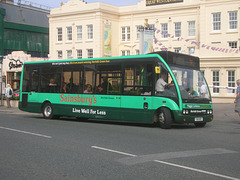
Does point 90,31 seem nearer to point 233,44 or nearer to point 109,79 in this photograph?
point 233,44

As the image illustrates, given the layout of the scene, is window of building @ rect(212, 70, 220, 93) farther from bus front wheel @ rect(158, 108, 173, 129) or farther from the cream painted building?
bus front wheel @ rect(158, 108, 173, 129)

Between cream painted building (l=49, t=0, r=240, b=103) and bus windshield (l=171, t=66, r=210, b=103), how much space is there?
69.0 feet

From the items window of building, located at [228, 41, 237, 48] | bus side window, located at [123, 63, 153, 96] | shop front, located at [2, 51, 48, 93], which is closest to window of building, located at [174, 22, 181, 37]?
window of building, located at [228, 41, 237, 48]

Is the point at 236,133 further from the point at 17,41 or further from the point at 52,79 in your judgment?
the point at 17,41

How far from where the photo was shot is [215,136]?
11.2 metres

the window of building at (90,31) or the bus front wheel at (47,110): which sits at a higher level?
the window of building at (90,31)

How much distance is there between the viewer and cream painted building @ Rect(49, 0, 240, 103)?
34.6 meters

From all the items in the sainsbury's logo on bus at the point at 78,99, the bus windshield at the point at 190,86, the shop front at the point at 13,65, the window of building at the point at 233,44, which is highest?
the window of building at the point at 233,44

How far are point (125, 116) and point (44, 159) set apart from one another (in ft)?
23.9

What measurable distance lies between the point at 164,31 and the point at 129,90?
2869 cm

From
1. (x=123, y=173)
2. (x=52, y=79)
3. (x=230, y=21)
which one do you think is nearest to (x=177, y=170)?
(x=123, y=173)

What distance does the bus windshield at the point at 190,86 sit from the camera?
13195 millimetres

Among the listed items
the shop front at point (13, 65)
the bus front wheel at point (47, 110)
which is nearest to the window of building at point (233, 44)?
the bus front wheel at point (47, 110)

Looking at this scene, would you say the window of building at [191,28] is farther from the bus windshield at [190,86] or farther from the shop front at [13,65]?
the bus windshield at [190,86]
